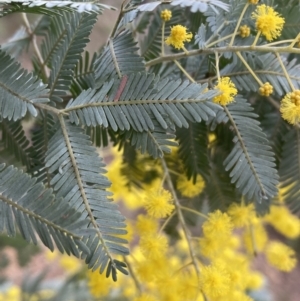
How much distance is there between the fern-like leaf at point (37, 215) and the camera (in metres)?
0.31

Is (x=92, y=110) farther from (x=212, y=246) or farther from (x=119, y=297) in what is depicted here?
(x=119, y=297)

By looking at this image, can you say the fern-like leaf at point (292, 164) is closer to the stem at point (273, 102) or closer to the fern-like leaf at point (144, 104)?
the stem at point (273, 102)

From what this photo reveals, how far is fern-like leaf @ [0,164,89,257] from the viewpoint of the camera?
0.31m

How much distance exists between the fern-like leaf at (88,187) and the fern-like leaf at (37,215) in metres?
0.03

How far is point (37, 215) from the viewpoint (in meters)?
0.32

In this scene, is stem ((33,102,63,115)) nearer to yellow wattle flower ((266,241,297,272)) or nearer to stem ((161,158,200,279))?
stem ((161,158,200,279))

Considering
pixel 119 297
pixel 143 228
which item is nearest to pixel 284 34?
pixel 143 228

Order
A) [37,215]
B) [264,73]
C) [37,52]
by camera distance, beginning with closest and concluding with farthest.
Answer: [37,215], [264,73], [37,52]

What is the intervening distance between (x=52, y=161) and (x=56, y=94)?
0.29 ft

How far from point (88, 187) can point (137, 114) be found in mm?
78

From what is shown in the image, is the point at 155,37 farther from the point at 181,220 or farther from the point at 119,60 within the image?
the point at 181,220

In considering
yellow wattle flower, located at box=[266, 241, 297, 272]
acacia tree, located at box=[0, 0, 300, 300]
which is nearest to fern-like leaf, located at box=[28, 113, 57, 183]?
acacia tree, located at box=[0, 0, 300, 300]

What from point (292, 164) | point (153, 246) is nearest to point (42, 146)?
point (153, 246)

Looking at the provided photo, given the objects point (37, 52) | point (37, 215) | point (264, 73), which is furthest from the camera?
point (37, 52)
